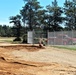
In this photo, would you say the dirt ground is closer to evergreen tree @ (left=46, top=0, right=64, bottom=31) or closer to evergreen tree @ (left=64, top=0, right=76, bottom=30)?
evergreen tree @ (left=64, top=0, right=76, bottom=30)

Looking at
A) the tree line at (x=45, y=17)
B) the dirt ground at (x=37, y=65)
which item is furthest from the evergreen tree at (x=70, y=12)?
the dirt ground at (x=37, y=65)

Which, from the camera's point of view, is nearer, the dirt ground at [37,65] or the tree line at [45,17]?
the dirt ground at [37,65]

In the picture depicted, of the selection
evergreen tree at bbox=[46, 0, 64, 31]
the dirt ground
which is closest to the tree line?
evergreen tree at bbox=[46, 0, 64, 31]

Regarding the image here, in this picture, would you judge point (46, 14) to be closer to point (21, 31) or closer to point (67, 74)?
point (21, 31)

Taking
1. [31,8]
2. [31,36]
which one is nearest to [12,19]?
[31,8]

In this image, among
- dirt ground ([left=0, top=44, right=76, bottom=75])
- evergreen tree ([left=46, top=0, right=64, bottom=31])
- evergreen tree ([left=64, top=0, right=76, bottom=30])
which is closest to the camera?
dirt ground ([left=0, top=44, right=76, bottom=75])

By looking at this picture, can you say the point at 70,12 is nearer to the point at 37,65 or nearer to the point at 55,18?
the point at 55,18

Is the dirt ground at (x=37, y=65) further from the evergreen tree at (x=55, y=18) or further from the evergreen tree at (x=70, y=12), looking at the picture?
the evergreen tree at (x=55, y=18)

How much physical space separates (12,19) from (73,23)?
62.8ft

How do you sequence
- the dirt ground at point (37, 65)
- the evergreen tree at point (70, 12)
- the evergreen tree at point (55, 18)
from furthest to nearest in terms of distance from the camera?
the evergreen tree at point (55, 18) → the evergreen tree at point (70, 12) → the dirt ground at point (37, 65)

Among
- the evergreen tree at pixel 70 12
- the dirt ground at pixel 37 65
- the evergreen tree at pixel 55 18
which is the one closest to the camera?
the dirt ground at pixel 37 65

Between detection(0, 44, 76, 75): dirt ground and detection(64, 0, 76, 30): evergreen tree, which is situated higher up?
detection(64, 0, 76, 30): evergreen tree

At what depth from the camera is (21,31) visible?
290 ft

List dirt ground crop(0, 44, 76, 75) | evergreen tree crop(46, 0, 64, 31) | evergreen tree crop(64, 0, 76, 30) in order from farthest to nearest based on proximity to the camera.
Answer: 1. evergreen tree crop(46, 0, 64, 31)
2. evergreen tree crop(64, 0, 76, 30)
3. dirt ground crop(0, 44, 76, 75)
